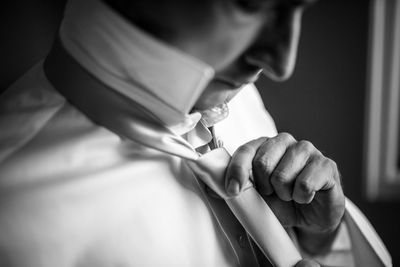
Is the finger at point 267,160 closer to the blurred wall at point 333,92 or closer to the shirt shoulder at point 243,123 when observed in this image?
the shirt shoulder at point 243,123

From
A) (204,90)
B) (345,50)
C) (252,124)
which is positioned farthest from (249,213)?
(345,50)

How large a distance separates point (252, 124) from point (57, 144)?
0.40 m

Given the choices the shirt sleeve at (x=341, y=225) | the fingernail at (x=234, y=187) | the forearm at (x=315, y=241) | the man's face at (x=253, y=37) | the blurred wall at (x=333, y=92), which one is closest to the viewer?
the man's face at (x=253, y=37)

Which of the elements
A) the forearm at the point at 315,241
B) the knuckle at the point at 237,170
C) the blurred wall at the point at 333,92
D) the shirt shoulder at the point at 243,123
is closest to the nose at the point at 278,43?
the knuckle at the point at 237,170

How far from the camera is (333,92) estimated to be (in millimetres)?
1444

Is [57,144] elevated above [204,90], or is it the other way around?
[204,90]

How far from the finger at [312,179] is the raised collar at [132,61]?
18 centimetres

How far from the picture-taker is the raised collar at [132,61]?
1.36 feet

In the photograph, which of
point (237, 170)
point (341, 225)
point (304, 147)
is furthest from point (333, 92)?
point (237, 170)

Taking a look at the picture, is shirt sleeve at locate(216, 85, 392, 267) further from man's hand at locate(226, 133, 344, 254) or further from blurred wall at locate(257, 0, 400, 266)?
blurred wall at locate(257, 0, 400, 266)

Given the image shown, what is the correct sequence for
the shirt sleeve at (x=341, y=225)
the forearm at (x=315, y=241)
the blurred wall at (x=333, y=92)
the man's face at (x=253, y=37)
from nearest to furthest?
the man's face at (x=253, y=37)
the shirt sleeve at (x=341, y=225)
the forearm at (x=315, y=241)
the blurred wall at (x=333, y=92)

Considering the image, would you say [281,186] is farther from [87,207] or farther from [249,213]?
[87,207]

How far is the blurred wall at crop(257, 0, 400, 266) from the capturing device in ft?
4.58

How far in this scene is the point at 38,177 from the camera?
0.49m
